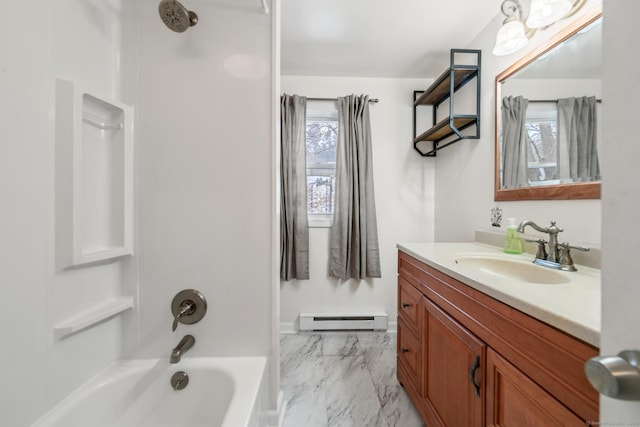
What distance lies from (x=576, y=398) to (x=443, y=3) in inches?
76.4

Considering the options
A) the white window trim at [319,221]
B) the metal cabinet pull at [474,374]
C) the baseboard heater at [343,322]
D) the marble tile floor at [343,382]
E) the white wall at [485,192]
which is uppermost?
the white wall at [485,192]

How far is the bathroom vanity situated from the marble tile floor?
19 cm

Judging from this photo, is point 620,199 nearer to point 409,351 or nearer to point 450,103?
point 409,351

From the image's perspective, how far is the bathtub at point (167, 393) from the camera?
3.08 feet

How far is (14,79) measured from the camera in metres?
0.72

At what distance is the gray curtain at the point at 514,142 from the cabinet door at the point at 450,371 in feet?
2.92

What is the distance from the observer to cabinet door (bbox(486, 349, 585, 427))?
557 mm

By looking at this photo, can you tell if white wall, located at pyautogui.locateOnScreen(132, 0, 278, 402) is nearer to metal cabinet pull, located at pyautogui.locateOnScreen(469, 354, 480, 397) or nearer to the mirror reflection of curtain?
metal cabinet pull, located at pyautogui.locateOnScreen(469, 354, 480, 397)

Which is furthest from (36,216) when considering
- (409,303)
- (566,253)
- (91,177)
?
(566,253)

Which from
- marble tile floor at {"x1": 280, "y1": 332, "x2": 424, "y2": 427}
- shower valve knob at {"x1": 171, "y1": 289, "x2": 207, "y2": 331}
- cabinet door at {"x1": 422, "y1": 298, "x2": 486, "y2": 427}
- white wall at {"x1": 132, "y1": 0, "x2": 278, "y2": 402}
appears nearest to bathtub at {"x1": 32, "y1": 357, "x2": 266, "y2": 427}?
white wall at {"x1": 132, "y1": 0, "x2": 278, "y2": 402}

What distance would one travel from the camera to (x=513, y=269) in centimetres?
114

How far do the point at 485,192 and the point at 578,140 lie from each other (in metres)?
0.60

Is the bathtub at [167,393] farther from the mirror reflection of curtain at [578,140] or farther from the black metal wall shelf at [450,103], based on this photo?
the black metal wall shelf at [450,103]

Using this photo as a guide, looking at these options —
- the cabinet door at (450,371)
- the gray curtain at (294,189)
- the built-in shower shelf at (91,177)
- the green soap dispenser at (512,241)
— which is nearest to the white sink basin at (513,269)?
the green soap dispenser at (512,241)
